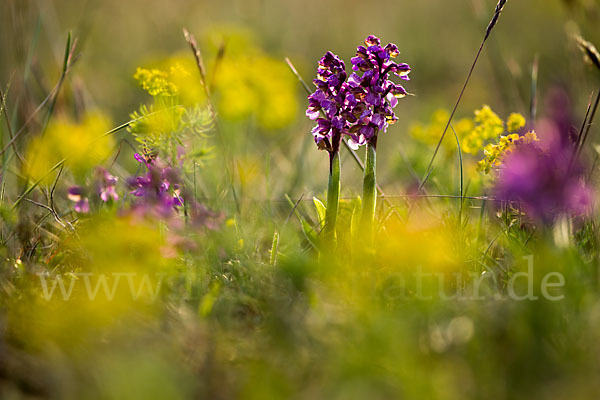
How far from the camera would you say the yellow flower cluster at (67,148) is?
2.25 metres

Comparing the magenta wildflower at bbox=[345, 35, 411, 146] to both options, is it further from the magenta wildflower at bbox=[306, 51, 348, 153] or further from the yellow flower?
the yellow flower

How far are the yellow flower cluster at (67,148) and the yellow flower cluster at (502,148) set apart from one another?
1.45 metres

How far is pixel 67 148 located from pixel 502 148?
1.87m

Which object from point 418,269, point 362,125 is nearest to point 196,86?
point 362,125

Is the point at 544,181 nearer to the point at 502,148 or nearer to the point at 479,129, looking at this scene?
the point at 502,148

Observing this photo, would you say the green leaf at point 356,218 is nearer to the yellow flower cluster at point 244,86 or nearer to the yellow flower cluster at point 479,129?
the yellow flower cluster at point 479,129

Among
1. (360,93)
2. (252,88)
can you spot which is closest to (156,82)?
(360,93)

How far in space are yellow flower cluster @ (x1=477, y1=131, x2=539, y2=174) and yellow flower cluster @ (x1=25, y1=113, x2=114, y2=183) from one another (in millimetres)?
1447

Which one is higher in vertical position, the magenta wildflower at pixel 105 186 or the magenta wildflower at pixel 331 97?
the magenta wildflower at pixel 331 97

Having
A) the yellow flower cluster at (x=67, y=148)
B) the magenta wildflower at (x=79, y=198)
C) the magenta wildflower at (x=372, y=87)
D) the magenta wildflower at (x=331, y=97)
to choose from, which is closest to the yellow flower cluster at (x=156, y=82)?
the yellow flower cluster at (x=67, y=148)

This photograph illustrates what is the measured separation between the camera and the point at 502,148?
2.07 meters

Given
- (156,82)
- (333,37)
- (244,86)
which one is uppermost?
(333,37)

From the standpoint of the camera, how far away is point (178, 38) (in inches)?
264

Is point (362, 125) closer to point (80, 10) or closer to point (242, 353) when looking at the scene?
point (242, 353)
